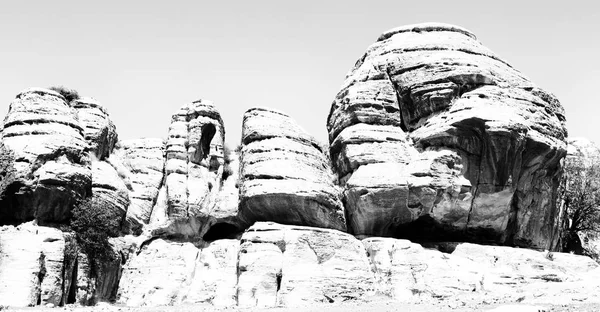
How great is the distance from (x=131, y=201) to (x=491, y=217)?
59.2 feet

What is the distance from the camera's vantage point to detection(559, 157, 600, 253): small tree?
43.1 metres

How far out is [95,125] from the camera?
3894 centimetres

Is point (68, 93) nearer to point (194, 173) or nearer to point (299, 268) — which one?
point (194, 173)

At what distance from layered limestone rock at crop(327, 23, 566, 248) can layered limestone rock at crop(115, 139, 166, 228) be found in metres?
9.77

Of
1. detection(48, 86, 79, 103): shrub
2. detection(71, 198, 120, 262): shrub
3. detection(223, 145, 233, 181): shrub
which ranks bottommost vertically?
detection(71, 198, 120, 262): shrub

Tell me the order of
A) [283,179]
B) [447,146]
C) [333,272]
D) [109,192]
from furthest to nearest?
1. [109,192]
2. [447,146]
3. [283,179]
4. [333,272]

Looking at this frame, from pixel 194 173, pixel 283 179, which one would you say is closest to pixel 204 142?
pixel 194 173

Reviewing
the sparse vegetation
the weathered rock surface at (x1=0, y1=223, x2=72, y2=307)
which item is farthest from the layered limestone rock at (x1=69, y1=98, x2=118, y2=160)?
the weathered rock surface at (x1=0, y1=223, x2=72, y2=307)

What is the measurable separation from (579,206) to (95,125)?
27344mm

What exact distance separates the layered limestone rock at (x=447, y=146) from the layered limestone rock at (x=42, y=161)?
12.5m

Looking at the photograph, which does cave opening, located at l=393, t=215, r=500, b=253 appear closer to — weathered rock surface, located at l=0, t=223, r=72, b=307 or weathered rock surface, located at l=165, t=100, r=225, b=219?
weathered rock surface, located at l=165, t=100, r=225, b=219

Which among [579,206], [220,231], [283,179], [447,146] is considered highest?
[447,146]

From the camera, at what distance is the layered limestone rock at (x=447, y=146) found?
3416 centimetres

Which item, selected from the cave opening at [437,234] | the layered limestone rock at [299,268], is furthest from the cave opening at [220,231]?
the cave opening at [437,234]
